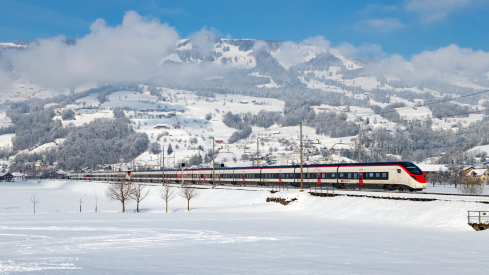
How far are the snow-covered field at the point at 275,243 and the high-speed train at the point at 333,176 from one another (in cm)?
766

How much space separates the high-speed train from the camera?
53094 millimetres

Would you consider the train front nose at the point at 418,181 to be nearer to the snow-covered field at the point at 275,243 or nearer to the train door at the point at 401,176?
the train door at the point at 401,176

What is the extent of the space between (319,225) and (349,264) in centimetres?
1860

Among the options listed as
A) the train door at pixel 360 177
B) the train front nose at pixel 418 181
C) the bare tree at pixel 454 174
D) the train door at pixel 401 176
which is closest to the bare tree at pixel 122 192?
the train door at pixel 360 177

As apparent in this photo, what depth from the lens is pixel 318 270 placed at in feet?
75.6

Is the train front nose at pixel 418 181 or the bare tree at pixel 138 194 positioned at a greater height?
the train front nose at pixel 418 181

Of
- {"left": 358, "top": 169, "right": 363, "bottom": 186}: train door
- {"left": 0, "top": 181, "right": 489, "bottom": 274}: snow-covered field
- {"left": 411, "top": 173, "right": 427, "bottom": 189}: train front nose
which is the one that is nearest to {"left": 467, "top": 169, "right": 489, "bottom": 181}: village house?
{"left": 358, "top": 169, "right": 363, "bottom": 186}: train door

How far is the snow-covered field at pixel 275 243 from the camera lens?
23812mm

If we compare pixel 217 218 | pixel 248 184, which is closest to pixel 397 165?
pixel 217 218

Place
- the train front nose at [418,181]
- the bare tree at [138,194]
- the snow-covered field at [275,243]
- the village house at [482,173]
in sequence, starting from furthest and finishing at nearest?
1. the village house at [482,173]
2. the bare tree at [138,194]
3. the train front nose at [418,181]
4. the snow-covered field at [275,243]

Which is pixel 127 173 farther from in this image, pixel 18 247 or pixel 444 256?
pixel 444 256

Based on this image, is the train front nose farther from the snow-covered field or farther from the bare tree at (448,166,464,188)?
the bare tree at (448,166,464,188)

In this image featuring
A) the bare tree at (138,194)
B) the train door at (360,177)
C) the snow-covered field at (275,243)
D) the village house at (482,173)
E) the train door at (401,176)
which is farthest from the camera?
the village house at (482,173)

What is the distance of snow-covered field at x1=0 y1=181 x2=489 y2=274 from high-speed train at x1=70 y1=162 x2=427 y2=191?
301 inches
